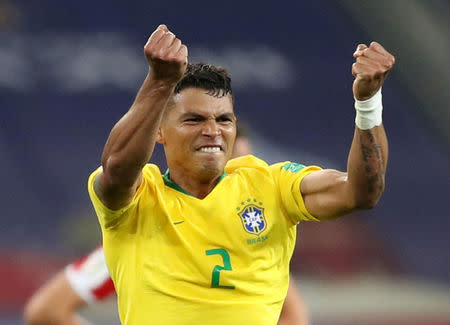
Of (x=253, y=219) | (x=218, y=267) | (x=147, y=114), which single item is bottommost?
(x=218, y=267)

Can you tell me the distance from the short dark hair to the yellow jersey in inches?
12.7

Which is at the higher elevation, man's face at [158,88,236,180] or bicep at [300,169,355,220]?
man's face at [158,88,236,180]

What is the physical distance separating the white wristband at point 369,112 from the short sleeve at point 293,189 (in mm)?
357

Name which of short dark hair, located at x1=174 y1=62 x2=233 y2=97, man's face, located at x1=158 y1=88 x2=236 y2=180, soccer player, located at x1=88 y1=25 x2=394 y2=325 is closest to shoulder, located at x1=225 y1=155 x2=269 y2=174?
soccer player, located at x1=88 y1=25 x2=394 y2=325

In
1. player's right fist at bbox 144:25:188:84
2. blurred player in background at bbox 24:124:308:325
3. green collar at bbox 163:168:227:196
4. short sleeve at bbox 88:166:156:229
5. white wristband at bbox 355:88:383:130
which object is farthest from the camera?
blurred player in background at bbox 24:124:308:325

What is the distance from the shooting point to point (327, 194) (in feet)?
10.5

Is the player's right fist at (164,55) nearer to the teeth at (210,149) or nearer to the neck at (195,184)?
the teeth at (210,149)

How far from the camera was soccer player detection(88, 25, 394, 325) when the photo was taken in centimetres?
302

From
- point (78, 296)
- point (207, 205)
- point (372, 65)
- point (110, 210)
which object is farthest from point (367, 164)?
point (78, 296)

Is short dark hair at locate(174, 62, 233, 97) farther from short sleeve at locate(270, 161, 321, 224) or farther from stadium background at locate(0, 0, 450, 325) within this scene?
stadium background at locate(0, 0, 450, 325)

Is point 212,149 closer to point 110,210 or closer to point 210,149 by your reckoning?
point 210,149

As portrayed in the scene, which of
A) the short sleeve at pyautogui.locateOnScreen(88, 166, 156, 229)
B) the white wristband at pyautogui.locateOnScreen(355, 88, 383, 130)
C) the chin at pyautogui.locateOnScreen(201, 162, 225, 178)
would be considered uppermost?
the white wristband at pyautogui.locateOnScreen(355, 88, 383, 130)

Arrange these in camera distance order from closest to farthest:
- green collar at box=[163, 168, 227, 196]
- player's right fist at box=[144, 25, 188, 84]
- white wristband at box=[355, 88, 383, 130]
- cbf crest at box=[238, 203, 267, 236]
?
player's right fist at box=[144, 25, 188, 84], white wristband at box=[355, 88, 383, 130], cbf crest at box=[238, 203, 267, 236], green collar at box=[163, 168, 227, 196]

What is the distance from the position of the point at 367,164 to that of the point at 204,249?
0.61 m
